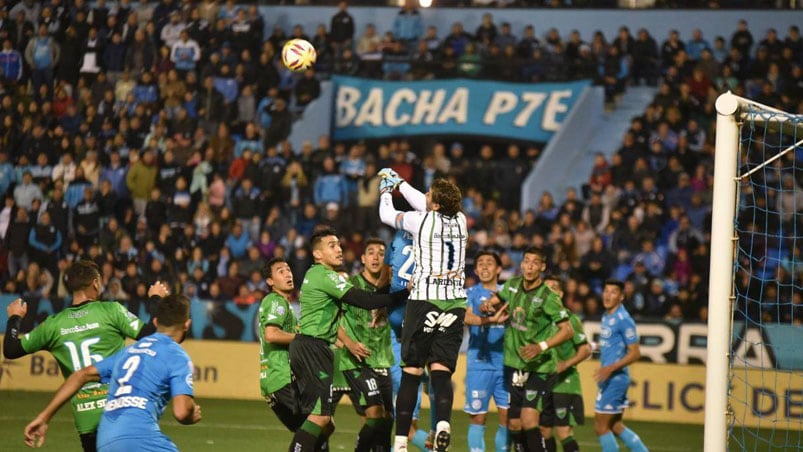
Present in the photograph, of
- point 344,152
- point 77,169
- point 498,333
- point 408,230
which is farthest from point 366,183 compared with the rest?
point 408,230

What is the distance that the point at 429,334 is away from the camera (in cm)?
913

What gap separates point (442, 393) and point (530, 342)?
6.79 ft

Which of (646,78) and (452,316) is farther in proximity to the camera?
(646,78)

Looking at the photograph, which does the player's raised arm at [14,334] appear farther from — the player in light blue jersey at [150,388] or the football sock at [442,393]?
the football sock at [442,393]

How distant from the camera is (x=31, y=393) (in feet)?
60.0

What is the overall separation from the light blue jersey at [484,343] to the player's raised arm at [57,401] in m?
5.32

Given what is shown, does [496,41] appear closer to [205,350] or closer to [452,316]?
[205,350]

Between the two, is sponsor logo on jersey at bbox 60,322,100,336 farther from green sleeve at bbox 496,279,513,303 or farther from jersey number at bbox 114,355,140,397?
green sleeve at bbox 496,279,513,303

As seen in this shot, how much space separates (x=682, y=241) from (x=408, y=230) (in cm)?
1102

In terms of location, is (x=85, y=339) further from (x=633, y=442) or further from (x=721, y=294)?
(x=633, y=442)

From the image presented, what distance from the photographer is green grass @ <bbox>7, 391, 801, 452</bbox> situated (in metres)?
13.2

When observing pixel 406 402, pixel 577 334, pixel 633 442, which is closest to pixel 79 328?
pixel 406 402

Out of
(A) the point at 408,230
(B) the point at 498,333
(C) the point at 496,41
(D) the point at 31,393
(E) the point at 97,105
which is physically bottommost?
(D) the point at 31,393

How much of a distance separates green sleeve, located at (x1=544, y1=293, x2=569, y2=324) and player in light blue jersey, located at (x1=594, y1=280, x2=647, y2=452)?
1.02 m
